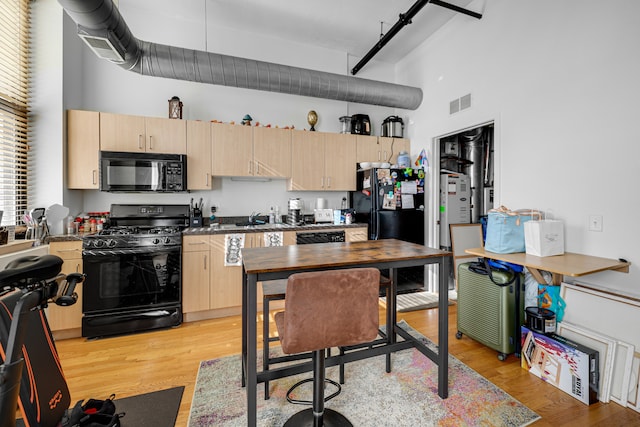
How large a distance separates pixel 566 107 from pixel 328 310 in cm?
268

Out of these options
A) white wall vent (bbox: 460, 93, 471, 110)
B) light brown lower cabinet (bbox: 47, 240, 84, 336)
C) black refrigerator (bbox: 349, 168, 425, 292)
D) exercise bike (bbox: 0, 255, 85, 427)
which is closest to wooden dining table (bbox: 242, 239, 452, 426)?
exercise bike (bbox: 0, 255, 85, 427)

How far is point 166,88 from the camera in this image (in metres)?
3.59

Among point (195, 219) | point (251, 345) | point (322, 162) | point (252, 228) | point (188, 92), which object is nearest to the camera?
point (251, 345)

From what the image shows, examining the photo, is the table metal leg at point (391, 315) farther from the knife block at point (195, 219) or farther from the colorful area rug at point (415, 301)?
the knife block at point (195, 219)

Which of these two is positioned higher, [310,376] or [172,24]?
[172,24]

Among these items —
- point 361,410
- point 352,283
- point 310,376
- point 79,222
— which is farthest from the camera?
point 79,222

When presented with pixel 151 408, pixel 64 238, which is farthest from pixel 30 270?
pixel 64 238

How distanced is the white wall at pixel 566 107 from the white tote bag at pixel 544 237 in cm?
19

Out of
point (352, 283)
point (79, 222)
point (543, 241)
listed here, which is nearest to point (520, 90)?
point (543, 241)

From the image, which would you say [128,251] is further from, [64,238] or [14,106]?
[14,106]

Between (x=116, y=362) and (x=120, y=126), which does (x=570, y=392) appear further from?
(x=120, y=126)

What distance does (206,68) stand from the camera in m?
3.11

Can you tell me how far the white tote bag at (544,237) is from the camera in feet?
7.32

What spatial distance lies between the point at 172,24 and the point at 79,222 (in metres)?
2.66
